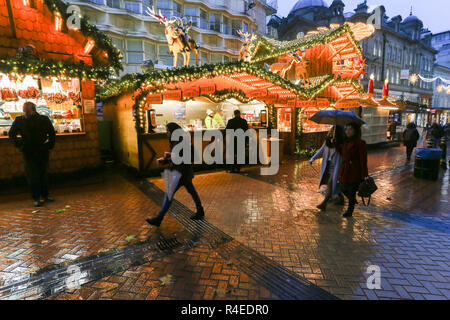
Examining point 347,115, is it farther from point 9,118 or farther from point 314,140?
point 9,118

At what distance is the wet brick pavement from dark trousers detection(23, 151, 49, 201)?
474 mm

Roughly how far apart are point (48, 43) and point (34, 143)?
3.85 metres

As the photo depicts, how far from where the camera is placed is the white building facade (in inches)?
886

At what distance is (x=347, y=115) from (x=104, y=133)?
10920 millimetres

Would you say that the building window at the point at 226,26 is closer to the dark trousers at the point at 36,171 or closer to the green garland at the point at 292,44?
the green garland at the point at 292,44

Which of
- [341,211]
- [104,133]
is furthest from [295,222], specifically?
[104,133]

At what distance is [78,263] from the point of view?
11.4 feet

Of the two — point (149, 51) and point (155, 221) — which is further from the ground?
point (149, 51)

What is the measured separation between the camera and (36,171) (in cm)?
566

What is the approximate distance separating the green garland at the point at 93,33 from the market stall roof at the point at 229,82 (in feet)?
2.77

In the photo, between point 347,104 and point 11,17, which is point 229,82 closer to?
point 347,104

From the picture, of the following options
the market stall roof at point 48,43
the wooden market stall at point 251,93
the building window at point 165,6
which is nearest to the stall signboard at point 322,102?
the wooden market stall at point 251,93

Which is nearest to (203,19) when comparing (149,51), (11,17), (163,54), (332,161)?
(163,54)

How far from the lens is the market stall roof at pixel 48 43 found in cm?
670
